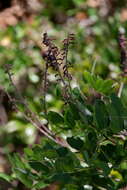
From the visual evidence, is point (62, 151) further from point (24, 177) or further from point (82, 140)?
point (24, 177)

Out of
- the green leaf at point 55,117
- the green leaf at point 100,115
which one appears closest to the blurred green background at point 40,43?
the green leaf at point 55,117

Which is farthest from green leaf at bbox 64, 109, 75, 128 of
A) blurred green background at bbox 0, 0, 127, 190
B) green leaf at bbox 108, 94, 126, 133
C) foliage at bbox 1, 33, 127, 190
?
A: blurred green background at bbox 0, 0, 127, 190

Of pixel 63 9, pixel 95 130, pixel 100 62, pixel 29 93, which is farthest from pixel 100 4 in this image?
pixel 95 130

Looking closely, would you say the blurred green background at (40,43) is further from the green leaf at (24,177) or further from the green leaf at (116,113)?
the green leaf at (116,113)

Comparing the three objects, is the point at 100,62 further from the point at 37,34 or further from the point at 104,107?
the point at 104,107

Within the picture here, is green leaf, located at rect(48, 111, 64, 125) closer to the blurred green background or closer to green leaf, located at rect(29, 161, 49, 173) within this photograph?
green leaf, located at rect(29, 161, 49, 173)

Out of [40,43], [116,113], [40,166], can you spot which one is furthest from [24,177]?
[40,43]
